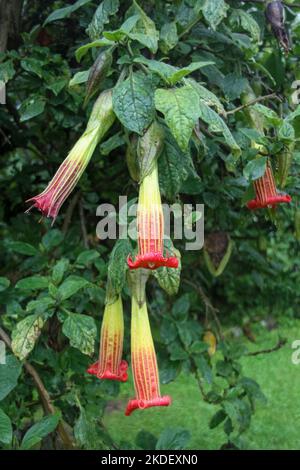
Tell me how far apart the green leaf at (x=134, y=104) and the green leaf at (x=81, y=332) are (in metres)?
0.51

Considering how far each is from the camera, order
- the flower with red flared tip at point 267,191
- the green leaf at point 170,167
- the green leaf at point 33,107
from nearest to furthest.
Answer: the green leaf at point 170,167 → the flower with red flared tip at point 267,191 → the green leaf at point 33,107

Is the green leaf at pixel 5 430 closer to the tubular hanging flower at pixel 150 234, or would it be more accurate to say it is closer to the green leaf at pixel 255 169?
the tubular hanging flower at pixel 150 234

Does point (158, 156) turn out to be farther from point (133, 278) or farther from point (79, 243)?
point (79, 243)

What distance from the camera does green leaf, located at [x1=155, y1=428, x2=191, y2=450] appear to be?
168 cm

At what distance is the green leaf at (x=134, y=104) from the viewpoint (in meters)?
0.97

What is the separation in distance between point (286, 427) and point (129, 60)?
242 centimetres

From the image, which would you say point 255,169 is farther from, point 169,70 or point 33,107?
point 33,107

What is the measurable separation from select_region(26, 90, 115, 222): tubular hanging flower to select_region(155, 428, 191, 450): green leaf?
0.88 metres

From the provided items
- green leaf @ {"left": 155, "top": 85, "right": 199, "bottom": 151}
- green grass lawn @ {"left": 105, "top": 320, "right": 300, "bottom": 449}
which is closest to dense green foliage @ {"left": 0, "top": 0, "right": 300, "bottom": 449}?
green leaf @ {"left": 155, "top": 85, "right": 199, "bottom": 151}

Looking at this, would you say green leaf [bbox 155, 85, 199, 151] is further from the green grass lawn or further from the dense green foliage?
the green grass lawn

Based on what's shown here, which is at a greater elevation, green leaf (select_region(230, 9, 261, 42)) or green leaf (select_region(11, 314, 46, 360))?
green leaf (select_region(230, 9, 261, 42))

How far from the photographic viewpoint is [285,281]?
291cm

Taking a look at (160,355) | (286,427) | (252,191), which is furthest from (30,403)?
(286,427)

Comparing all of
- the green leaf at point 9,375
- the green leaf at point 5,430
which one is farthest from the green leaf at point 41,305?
the green leaf at point 5,430
